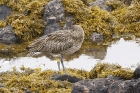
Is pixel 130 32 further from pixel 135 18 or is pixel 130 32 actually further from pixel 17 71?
pixel 17 71

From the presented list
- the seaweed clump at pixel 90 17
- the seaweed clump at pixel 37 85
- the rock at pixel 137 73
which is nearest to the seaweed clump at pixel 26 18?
the seaweed clump at pixel 90 17

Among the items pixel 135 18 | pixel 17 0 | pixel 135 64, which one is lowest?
pixel 135 64

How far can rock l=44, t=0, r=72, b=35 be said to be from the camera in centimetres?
1518

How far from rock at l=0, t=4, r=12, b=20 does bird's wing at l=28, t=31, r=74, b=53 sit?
15.0ft

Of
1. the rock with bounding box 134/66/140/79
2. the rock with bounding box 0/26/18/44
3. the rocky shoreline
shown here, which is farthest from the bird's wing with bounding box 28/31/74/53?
the rock with bounding box 134/66/140/79

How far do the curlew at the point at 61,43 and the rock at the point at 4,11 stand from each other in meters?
4.65

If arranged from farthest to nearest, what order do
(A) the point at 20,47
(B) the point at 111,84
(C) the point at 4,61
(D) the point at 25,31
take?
(D) the point at 25,31
(A) the point at 20,47
(C) the point at 4,61
(B) the point at 111,84

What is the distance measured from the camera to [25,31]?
15250 millimetres

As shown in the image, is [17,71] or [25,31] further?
[25,31]

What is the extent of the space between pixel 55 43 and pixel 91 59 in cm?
155

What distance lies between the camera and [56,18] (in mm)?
15336

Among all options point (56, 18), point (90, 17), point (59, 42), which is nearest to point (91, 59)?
point (59, 42)

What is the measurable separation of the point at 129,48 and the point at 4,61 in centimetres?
402

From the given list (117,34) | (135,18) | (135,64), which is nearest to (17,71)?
(135,64)
